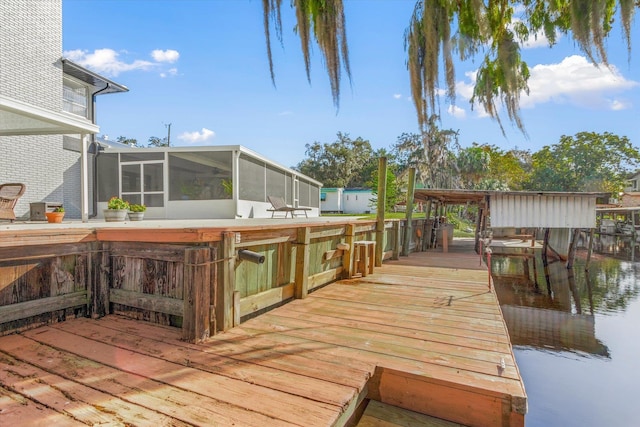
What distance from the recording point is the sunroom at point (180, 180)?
10.2m

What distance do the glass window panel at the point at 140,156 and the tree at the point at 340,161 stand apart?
2651 cm

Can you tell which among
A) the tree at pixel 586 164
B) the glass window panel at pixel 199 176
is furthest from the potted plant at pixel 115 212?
the tree at pixel 586 164

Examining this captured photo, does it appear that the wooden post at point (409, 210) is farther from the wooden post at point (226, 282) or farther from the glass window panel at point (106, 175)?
the glass window panel at point (106, 175)

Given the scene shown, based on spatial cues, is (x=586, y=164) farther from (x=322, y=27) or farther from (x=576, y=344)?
(x=322, y=27)

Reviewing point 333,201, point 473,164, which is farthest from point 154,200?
point 473,164

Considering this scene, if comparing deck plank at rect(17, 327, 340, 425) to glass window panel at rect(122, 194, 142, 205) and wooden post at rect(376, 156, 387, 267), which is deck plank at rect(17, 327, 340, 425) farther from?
glass window panel at rect(122, 194, 142, 205)

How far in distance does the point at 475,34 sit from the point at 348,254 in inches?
151

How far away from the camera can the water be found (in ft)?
13.6

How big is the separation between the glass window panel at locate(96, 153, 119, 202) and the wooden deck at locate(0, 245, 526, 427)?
937cm

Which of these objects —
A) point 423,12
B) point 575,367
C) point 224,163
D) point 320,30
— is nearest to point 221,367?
point 320,30

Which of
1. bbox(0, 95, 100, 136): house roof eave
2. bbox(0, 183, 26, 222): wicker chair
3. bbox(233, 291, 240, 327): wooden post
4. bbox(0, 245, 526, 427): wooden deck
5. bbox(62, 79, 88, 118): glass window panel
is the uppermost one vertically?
bbox(62, 79, 88, 118): glass window panel

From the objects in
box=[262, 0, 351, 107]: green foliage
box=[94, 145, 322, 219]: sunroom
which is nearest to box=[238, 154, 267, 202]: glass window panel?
box=[94, 145, 322, 219]: sunroom

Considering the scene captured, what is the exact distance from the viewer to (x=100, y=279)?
10.3 feet

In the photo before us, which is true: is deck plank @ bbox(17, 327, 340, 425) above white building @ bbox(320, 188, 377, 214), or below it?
below
